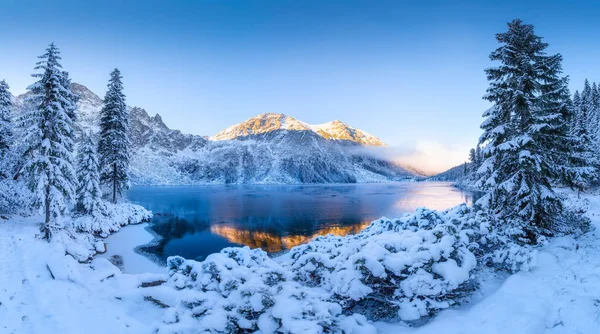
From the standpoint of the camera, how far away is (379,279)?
7.61 m

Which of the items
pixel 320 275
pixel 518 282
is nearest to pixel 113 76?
pixel 320 275

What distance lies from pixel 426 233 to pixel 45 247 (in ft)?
64.3

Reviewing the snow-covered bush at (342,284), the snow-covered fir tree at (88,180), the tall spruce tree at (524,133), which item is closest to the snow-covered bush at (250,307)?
the snow-covered bush at (342,284)

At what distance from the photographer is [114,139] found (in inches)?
1180

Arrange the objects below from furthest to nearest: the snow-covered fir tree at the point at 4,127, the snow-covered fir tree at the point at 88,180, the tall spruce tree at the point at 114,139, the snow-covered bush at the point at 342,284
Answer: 1. the tall spruce tree at the point at 114,139
2. the snow-covered fir tree at the point at 88,180
3. the snow-covered fir tree at the point at 4,127
4. the snow-covered bush at the point at 342,284

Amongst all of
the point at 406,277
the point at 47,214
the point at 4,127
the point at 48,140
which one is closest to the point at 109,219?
the point at 47,214

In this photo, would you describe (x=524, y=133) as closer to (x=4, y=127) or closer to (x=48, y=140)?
(x=48, y=140)

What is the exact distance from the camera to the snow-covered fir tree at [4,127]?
2097 centimetres

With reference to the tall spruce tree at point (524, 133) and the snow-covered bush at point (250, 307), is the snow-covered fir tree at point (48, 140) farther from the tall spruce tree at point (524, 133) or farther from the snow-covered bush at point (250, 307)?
the tall spruce tree at point (524, 133)

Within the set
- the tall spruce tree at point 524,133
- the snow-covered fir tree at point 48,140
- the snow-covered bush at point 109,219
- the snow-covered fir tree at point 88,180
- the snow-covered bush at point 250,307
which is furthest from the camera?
the snow-covered fir tree at point 88,180

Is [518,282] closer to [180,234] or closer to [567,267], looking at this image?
[567,267]

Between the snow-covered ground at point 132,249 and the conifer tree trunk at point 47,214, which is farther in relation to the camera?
the conifer tree trunk at point 47,214

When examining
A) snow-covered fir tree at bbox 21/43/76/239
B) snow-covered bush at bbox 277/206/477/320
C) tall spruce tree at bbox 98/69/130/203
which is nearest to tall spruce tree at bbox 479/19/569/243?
snow-covered bush at bbox 277/206/477/320

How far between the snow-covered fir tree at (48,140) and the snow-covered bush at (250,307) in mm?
15906
